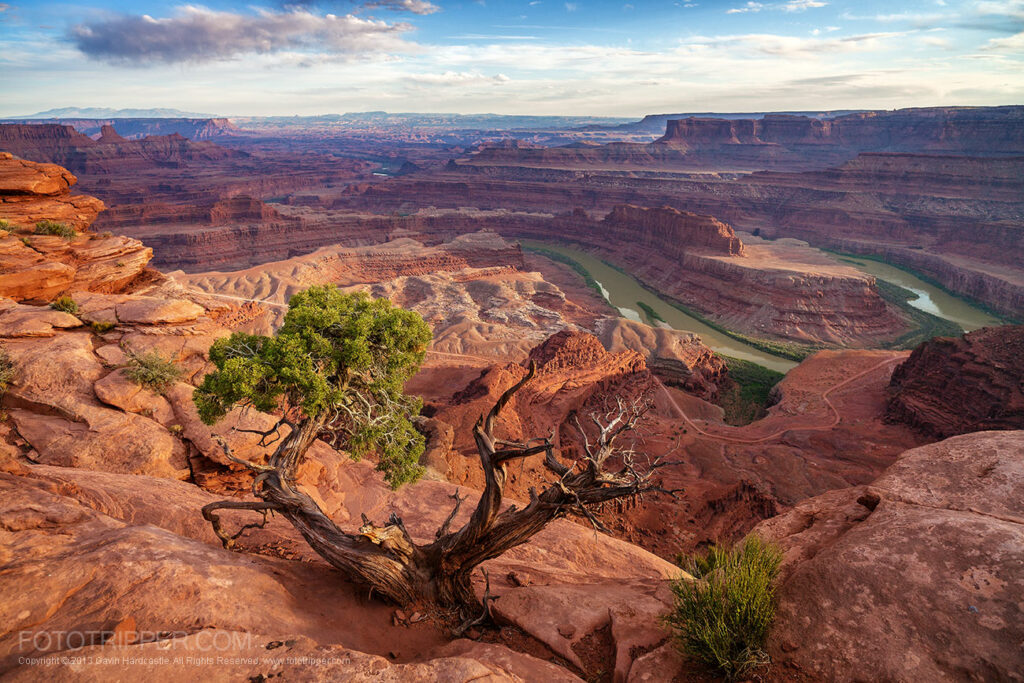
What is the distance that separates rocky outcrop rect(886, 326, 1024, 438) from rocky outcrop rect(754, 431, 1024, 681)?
923 inches

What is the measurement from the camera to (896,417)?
99.7ft

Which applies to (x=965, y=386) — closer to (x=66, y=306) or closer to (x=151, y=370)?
(x=151, y=370)

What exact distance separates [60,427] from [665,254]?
73.9 m

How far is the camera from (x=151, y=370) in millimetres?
14445

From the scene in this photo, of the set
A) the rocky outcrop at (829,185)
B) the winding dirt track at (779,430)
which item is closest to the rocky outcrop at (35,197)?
the winding dirt track at (779,430)

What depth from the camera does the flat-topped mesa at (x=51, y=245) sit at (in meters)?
19.4

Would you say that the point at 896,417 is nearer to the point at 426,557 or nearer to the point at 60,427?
the point at 426,557

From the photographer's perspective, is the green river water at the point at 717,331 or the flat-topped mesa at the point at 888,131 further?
the flat-topped mesa at the point at 888,131

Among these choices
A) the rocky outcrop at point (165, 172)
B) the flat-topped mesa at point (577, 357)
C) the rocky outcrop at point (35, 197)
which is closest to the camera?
the rocky outcrop at point (35, 197)

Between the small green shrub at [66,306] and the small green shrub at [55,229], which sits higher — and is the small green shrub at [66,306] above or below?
below

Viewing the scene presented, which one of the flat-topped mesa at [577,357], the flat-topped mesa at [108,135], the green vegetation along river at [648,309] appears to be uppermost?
the flat-topped mesa at [108,135]

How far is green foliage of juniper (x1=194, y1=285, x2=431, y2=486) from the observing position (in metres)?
9.54

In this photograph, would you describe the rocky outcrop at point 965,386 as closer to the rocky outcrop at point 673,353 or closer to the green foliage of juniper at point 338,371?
the rocky outcrop at point 673,353

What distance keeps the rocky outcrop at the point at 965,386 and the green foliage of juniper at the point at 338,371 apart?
101 feet
